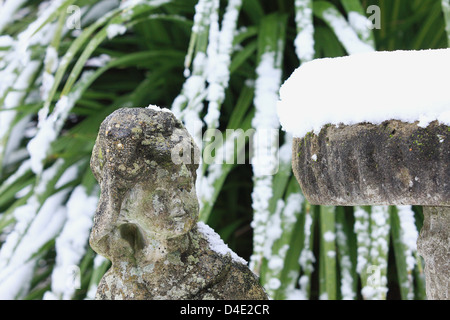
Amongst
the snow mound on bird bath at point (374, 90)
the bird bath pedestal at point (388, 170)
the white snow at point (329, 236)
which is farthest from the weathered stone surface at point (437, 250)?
the white snow at point (329, 236)

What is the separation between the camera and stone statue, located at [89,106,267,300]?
1.34 ft

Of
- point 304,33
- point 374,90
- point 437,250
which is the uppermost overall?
point 304,33

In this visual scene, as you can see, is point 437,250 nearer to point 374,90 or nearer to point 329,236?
point 374,90

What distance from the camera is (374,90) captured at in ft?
1.35

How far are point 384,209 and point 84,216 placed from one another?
1.60 ft

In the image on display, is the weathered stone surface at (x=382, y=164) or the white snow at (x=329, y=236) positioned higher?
the white snow at (x=329, y=236)

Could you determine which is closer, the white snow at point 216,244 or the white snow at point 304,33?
the white snow at point 216,244

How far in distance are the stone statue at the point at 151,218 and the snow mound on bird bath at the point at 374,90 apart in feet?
0.37

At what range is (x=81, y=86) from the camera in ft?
2.90

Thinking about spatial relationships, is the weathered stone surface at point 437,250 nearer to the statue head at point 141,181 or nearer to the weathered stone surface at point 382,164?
the weathered stone surface at point 382,164

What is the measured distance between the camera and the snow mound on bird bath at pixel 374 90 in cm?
39

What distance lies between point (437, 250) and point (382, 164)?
0.12 meters

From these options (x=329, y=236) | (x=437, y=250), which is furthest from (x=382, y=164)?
(x=329, y=236)

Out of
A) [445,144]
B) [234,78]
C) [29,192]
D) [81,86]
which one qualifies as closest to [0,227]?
[29,192]
